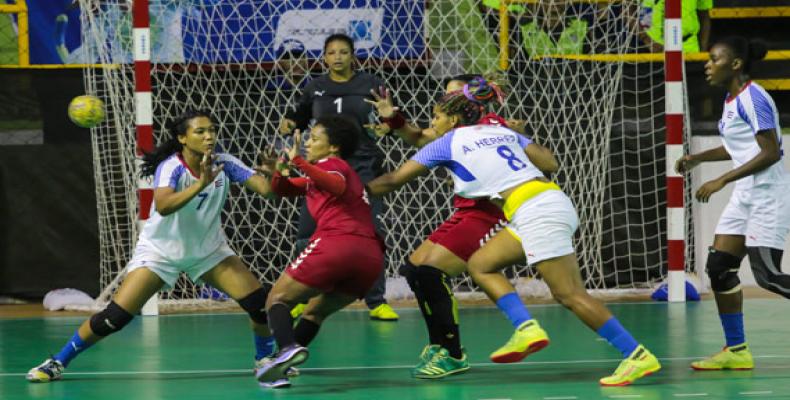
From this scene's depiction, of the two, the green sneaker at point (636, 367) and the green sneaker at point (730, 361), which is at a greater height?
the green sneaker at point (636, 367)

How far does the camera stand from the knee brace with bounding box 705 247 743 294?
6734 millimetres

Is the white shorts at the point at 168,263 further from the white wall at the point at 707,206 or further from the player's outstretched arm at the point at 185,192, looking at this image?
the white wall at the point at 707,206

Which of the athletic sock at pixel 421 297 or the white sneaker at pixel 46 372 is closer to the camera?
the white sneaker at pixel 46 372

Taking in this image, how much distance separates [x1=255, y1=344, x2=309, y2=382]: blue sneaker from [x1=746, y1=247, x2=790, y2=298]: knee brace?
238cm

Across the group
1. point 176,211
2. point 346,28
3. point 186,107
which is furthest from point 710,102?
point 176,211

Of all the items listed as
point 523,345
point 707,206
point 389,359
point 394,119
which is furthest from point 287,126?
point 707,206

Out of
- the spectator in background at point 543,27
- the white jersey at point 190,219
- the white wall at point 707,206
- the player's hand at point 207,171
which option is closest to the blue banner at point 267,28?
the spectator in background at point 543,27

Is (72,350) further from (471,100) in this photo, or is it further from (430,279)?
(471,100)

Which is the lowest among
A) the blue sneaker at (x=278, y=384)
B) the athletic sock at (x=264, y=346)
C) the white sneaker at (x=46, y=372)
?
the blue sneaker at (x=278, y=384)

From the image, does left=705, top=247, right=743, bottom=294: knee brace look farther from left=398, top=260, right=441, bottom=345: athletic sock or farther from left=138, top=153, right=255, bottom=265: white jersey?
left=138, top=153, right=255, bottom=265: white jersey

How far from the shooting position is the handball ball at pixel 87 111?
358 inches

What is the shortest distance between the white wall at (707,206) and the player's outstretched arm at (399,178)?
546 cm

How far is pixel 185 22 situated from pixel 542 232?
5.44 m

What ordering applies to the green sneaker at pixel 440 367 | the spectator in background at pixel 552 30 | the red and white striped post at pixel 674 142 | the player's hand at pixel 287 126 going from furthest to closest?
1. the spectator in background at pixel 552 30
2. the red and white striped post at pixel 674 142
3. the player's hand at pixel 287 126
4. the green sneaker at pixel 440 367
